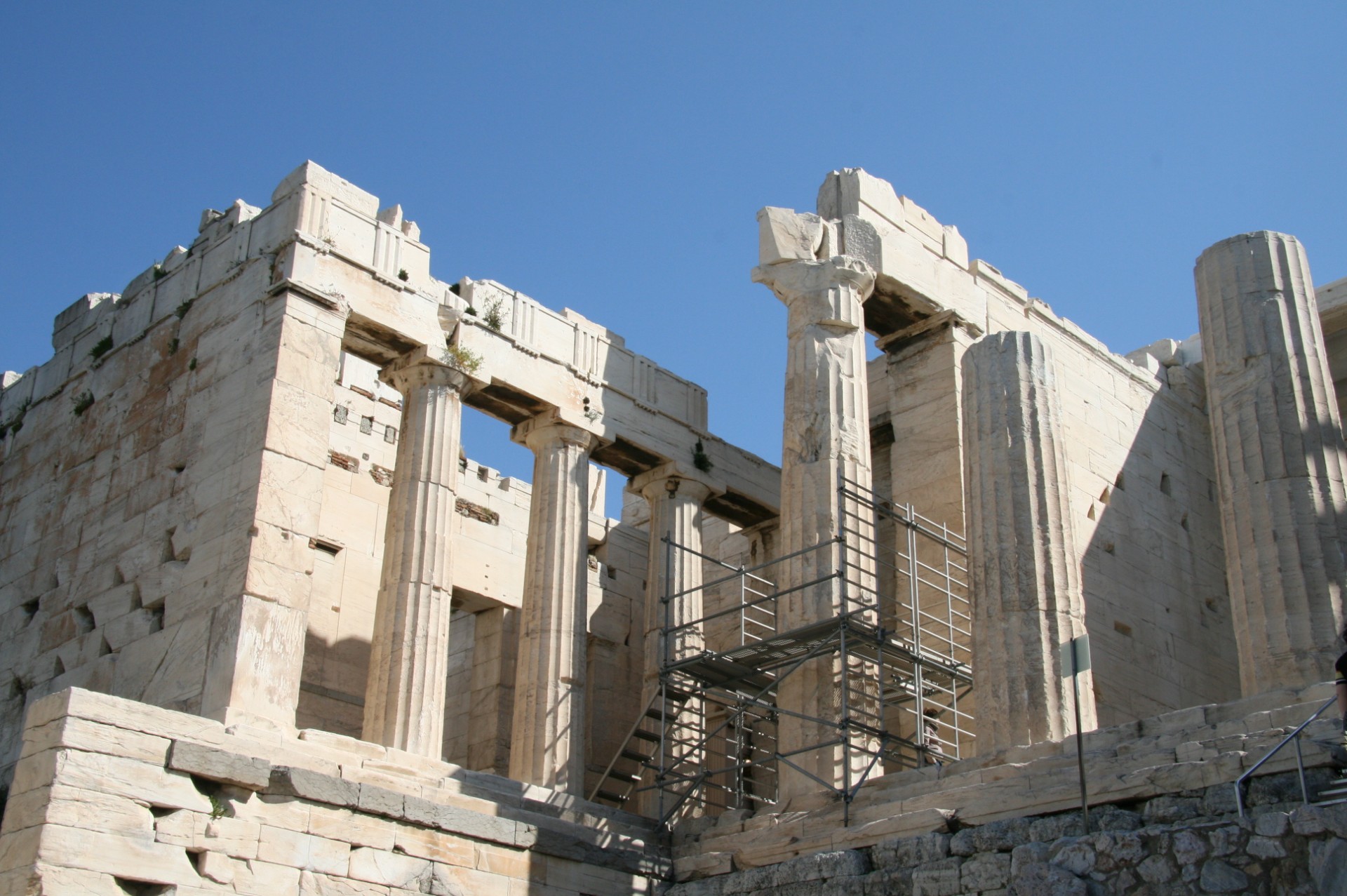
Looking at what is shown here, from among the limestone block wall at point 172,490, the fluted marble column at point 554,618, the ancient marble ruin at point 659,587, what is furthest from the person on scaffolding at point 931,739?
the limestone block wall at point 172,490

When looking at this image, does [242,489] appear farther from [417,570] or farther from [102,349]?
[102,349]

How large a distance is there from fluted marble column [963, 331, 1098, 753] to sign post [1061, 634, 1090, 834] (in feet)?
2.54

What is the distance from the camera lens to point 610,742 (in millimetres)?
24938

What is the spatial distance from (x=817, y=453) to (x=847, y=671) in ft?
9.16

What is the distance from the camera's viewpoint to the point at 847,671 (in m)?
17.6

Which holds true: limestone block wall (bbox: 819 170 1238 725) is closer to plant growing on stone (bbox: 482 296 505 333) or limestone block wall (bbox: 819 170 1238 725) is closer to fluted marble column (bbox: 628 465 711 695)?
fluted marble column (bbox: 628 465 711 695)

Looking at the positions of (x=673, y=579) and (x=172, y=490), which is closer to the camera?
(x=172, y=490)

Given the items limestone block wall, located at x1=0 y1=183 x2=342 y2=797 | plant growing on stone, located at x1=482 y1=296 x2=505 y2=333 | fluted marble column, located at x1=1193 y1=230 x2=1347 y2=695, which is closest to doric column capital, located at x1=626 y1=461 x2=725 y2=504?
plant growing on stone, located at x1=482 y1=296 x2=505 y2=333

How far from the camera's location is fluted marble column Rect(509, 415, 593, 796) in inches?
784

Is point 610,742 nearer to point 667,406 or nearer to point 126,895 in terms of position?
point 667,406

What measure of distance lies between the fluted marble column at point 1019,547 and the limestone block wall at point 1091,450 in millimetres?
2526

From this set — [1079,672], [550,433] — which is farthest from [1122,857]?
[550,433]

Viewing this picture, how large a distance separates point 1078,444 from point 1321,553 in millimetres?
6792

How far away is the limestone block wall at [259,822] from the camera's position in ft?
44.7
